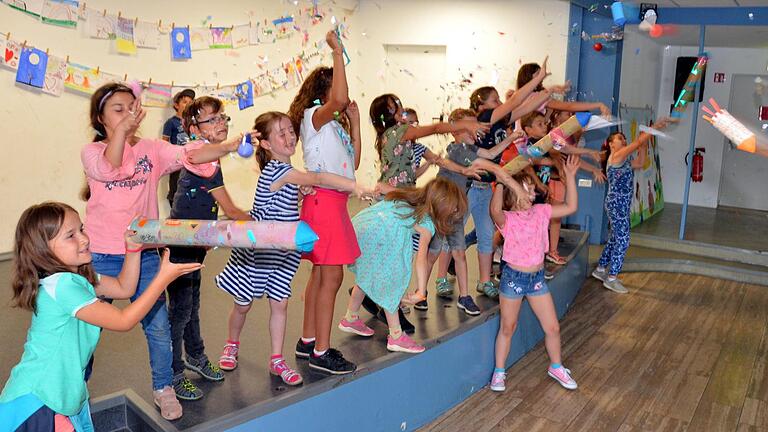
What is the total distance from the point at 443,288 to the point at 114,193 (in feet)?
7.56

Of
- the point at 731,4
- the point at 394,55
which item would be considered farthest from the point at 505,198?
the point at 394,55

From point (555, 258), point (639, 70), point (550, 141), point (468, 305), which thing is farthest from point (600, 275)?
point (639, 70)

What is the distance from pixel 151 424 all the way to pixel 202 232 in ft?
2.71

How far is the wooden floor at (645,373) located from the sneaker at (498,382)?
1.5 inches

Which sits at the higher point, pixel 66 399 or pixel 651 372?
pixel 66 399

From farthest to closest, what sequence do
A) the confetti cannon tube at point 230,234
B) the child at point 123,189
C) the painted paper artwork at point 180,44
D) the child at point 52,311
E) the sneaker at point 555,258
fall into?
1. the painted paper artwork at point 180,44
2. the sneaker at point 555,258
3. the child at point 123,189
4. the confetti cannon tube at point 230,234
5. the child at point 52,311

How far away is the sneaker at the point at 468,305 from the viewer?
3806 millimetres

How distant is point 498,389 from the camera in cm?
364

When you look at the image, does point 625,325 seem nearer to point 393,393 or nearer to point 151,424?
point 393,393

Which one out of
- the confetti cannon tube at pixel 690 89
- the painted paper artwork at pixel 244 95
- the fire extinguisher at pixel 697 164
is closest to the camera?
the confetti cannon tube at pixel 690 89

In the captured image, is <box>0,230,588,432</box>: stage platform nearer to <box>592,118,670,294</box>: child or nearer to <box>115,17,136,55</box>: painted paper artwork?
<box>592,118,670,294</box>: child

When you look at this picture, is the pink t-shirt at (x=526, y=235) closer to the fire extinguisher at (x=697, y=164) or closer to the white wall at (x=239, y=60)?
the white wall at (x=239, y=60)

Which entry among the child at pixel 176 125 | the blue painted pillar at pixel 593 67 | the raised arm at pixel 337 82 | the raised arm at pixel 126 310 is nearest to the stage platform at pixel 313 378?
the raised arm at pixel 126 310

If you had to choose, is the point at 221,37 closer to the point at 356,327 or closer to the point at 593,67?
the point at 593,67
